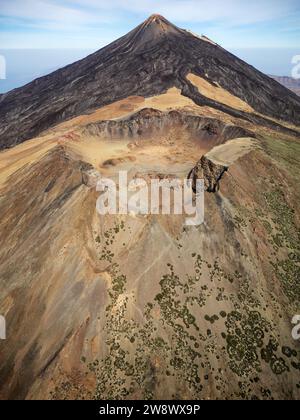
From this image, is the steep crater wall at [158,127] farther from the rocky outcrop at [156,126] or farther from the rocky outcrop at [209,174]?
the rocky outcrop at [209,174]

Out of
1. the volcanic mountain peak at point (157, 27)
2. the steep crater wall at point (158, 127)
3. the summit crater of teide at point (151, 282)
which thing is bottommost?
the summit crater of teide at point (151, 282)

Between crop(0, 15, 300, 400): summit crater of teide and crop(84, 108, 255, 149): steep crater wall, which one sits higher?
crop(84, 108, 255, 149): steep crater wall

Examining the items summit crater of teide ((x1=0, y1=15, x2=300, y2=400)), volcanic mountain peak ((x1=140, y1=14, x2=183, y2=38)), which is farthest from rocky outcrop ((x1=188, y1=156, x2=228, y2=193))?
volcanic mountain peak ((x1=140, y1=14, x2=183, y2=38))

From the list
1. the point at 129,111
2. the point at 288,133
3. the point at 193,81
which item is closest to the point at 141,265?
the point at 129,111

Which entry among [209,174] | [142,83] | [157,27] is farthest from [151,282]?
[157,27]

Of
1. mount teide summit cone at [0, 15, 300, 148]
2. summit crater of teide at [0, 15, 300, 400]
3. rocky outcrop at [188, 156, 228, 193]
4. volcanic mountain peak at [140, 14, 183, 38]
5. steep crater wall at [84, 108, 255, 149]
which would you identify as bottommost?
summit crater of teide at [0, 15, 300, 400]

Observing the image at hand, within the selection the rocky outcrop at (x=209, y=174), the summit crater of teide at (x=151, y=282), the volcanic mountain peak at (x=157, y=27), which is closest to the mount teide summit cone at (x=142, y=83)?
the volcanic mountain peak at (x=157, y=27)

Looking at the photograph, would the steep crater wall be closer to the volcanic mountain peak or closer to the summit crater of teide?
the summit crater of teide

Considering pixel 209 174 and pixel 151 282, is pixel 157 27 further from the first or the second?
pixel 151 282
